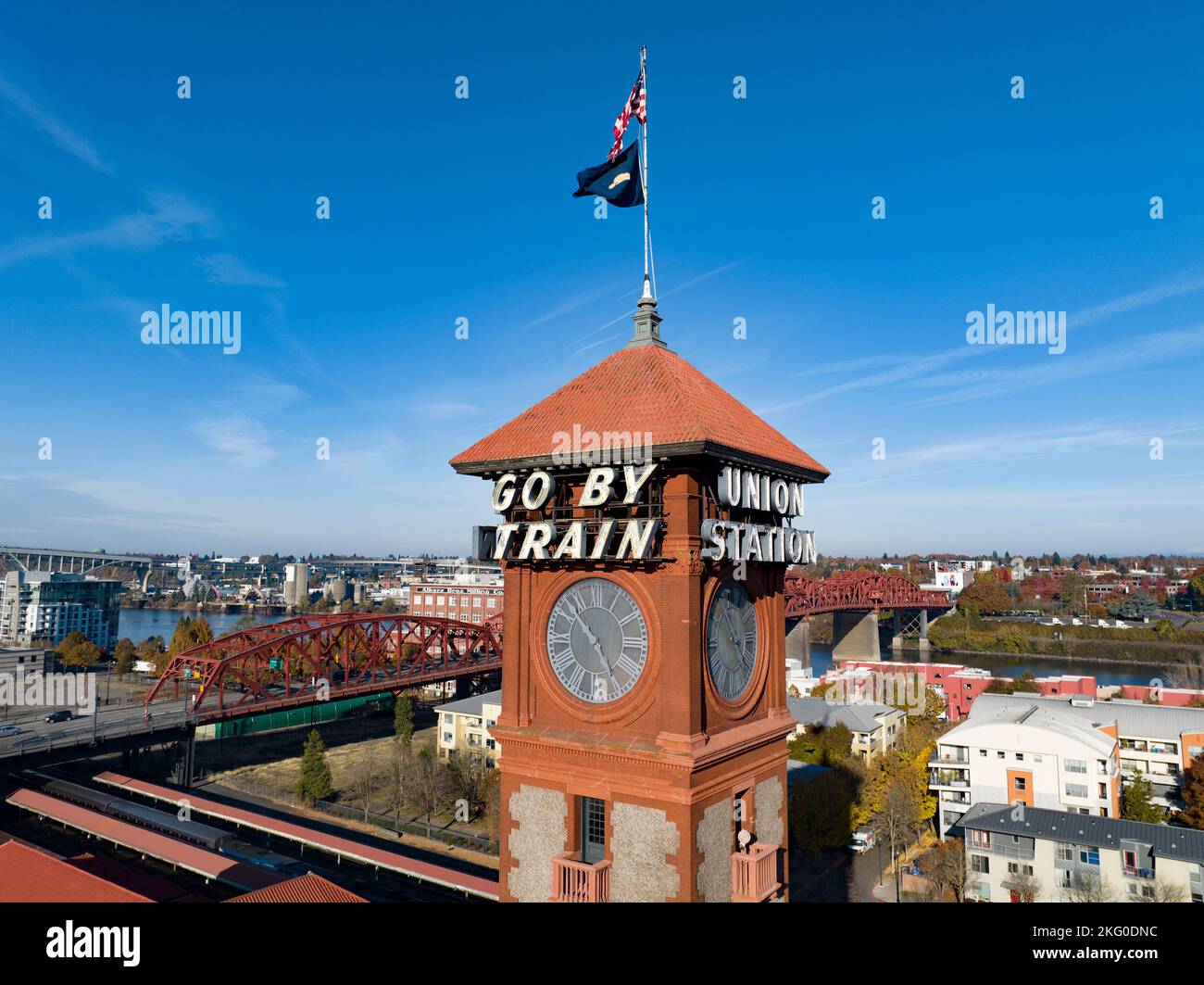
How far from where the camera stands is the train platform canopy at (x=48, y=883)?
24.3 m

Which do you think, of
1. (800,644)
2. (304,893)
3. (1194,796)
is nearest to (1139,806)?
(1194,796)

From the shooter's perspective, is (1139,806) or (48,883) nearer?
(48,883)

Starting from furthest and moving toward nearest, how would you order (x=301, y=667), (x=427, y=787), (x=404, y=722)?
(x=301, y=667)
(x=404, y=722)
(x=427, y=787)

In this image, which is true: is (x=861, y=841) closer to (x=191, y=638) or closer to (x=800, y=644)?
(x=800, y=644)

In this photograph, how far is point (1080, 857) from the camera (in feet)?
135

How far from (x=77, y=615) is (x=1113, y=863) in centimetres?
18109

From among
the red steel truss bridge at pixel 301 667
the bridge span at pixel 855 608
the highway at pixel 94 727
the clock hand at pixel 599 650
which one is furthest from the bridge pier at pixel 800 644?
the clock hand at pixel 599 650

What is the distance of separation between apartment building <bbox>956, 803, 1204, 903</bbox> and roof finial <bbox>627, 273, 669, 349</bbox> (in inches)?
1419

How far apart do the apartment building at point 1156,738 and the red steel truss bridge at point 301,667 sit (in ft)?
199

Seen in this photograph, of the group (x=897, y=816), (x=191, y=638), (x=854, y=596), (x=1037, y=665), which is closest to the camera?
(x=897, y=816)

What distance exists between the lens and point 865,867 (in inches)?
2037

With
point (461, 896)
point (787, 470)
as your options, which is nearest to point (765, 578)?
point (787, 470)

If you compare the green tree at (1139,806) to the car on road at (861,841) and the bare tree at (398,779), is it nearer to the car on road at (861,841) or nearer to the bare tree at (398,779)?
the car on road at (861,841)

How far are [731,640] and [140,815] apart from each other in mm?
54228
